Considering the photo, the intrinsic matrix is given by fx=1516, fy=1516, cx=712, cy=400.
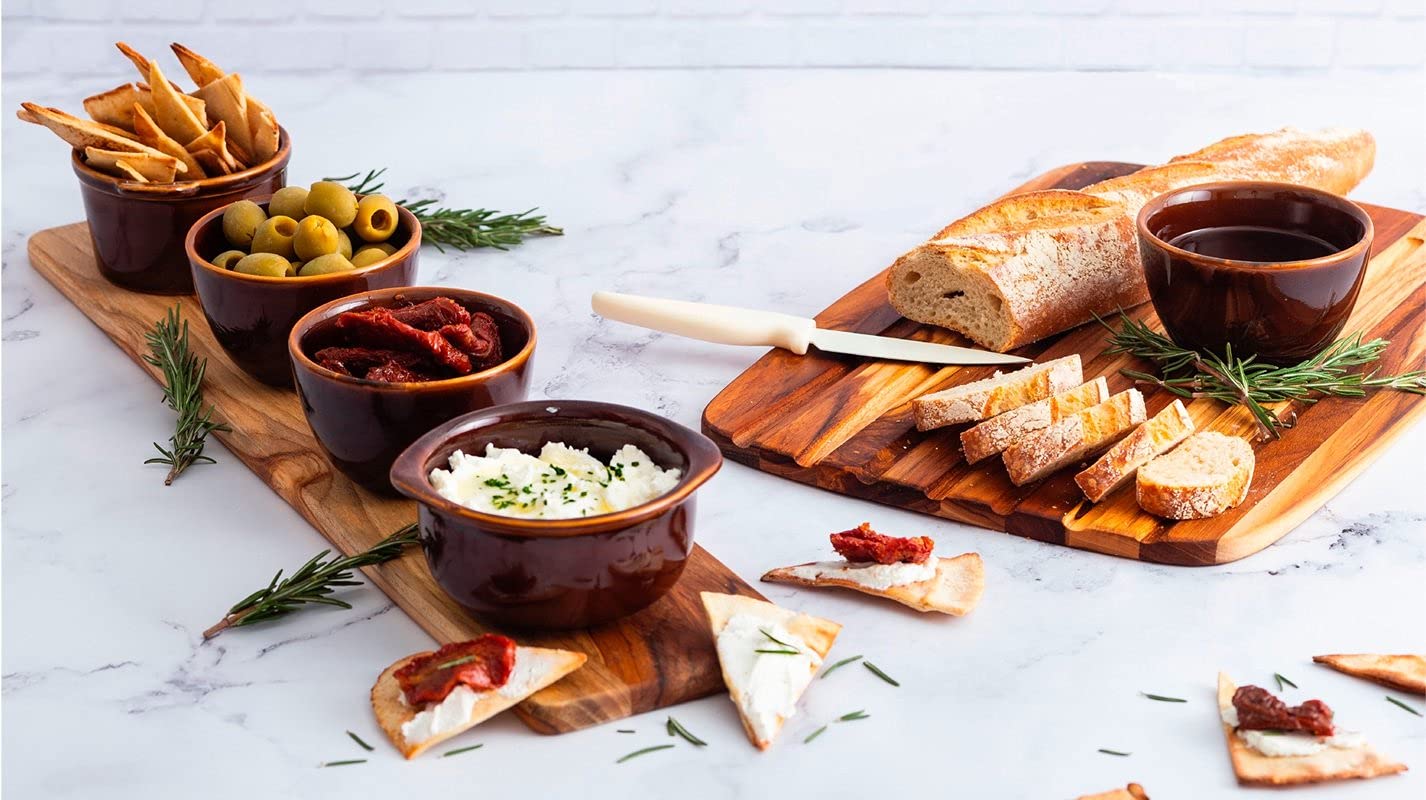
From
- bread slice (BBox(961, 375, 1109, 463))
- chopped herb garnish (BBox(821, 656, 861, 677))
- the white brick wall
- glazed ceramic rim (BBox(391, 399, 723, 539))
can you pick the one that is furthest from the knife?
the white brick wall

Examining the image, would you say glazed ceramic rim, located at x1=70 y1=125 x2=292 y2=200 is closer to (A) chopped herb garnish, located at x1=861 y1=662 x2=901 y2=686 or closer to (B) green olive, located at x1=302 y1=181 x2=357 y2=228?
(B) green olive, located at x1=302 y1=181 x2=357 y2=228

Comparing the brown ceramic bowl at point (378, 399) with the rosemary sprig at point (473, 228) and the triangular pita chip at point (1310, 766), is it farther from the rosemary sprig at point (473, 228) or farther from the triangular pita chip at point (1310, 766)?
the triangular pita chip at point (1310, 766)

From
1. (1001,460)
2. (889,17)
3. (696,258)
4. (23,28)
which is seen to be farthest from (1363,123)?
(23,28)

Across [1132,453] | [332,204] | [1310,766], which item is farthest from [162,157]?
[1310,766]

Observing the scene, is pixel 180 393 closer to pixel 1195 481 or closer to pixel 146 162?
pixel 146 162

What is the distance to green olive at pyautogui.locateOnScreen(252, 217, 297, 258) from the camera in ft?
7.77

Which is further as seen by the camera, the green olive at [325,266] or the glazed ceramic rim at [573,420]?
the green olive at [325,266]

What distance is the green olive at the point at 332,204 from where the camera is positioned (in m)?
2.38

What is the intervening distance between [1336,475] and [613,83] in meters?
2.42

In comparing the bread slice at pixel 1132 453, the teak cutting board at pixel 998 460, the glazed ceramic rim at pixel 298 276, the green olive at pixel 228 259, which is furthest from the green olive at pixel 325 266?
the bread slice at pixel 1132 453

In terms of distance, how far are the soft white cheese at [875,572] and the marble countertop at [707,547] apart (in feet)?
0.10

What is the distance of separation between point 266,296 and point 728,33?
7.60 ft

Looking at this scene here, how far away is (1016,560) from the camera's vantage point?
2.02m

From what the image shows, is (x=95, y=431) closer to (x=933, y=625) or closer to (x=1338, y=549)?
(x=933, y=625)
